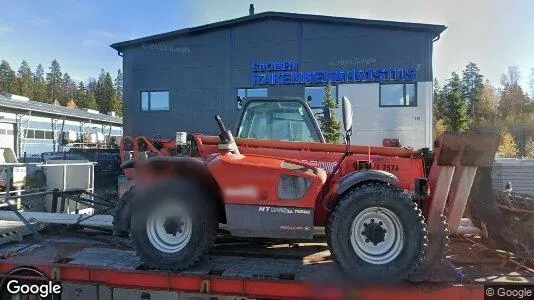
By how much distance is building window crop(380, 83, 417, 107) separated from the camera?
2288 centimetres

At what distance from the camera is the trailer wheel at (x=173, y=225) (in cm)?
422

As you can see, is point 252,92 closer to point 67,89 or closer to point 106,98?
point 106,98

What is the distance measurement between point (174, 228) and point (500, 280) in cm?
307

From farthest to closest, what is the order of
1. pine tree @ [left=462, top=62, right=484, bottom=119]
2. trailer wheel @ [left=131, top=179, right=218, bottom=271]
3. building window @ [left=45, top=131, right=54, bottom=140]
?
1. pine tree @ [left=462, top=62, right=484, bottom=119]
2. building window @ [left=45, top=131, right=54, bottom=140]
3. trailer wheel @ [left=131, top=179, right=218, bottom=271]

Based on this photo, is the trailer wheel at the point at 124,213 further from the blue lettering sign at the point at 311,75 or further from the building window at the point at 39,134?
the building window at the point at 39,134

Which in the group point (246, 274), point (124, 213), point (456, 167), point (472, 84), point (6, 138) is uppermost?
point (472, 84)

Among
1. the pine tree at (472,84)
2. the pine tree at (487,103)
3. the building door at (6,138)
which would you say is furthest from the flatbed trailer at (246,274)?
the pine tree at (472,84)

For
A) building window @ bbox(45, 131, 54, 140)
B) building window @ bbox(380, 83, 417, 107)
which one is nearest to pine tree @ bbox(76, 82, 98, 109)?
building window @ bbox(45, 131, 54, 140)

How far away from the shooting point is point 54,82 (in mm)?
104938

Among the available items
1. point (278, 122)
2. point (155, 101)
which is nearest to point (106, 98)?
point (155, 101)

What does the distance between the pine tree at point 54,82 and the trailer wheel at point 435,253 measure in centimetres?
9838

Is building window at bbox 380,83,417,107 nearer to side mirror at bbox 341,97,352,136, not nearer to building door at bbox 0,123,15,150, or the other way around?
building door at bbox 0,123,15,150

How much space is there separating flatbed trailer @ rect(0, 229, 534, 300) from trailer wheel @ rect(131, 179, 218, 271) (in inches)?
5.7

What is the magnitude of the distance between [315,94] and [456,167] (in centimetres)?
2015
